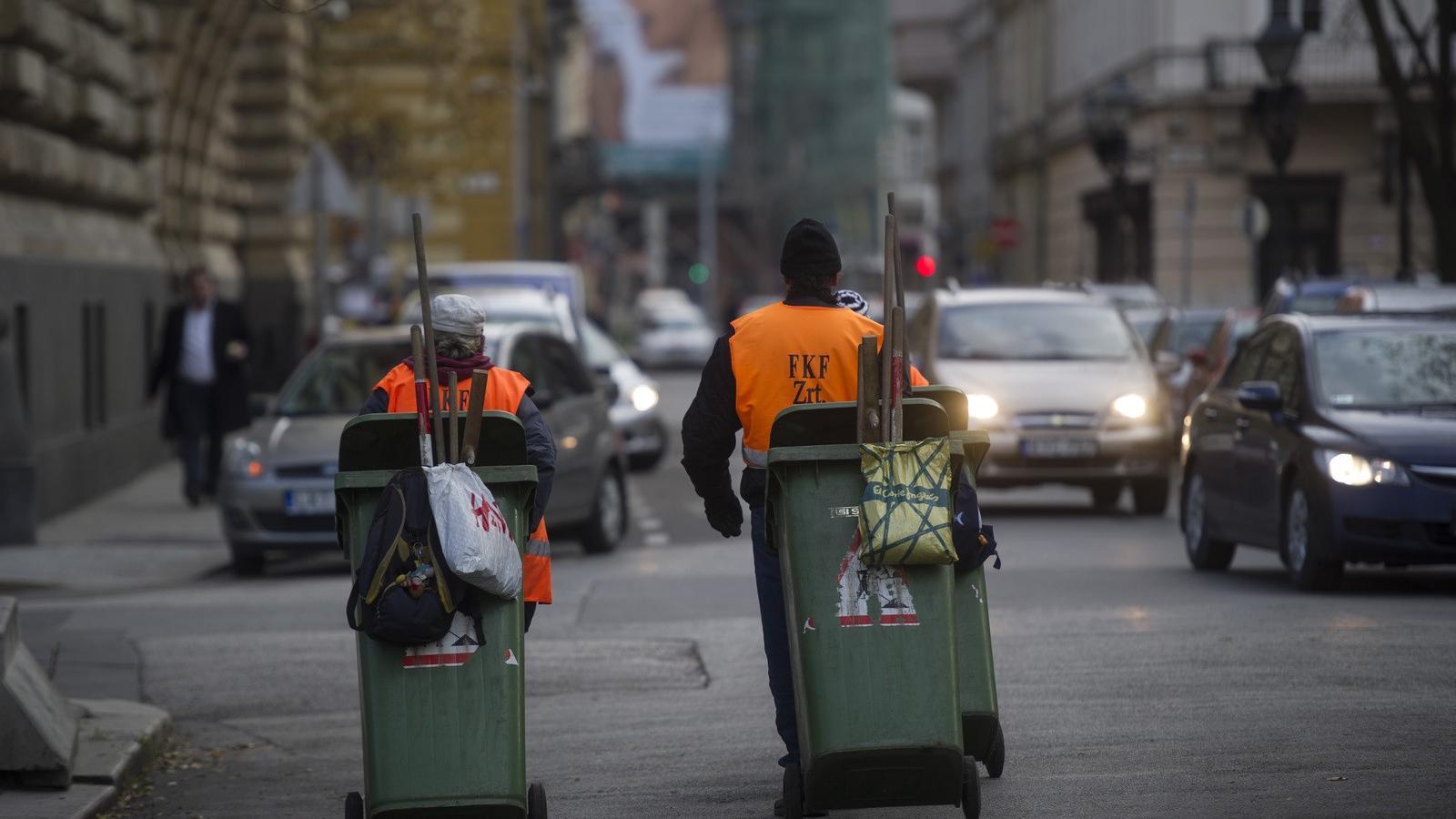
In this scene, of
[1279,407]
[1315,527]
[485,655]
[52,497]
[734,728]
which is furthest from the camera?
[52,497]

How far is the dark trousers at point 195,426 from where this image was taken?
2130 cm

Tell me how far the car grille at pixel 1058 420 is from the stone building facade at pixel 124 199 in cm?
689

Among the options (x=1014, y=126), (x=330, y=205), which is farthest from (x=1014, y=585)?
(x=1014, y=126)

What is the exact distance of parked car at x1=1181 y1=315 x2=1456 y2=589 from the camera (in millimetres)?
12414

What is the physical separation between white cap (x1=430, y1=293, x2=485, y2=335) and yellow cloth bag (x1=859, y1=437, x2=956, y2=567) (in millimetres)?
1718

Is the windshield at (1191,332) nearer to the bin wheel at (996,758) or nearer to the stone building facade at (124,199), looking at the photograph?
the stone building facade at (124,199)

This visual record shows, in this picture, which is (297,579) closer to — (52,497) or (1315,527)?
(52,497)

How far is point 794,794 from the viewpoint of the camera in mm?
7062

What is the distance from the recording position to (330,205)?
2395cm

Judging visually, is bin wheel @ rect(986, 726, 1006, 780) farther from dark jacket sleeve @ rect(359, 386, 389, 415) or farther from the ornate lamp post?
the ornate lamp post

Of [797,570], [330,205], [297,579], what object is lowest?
[297,579]

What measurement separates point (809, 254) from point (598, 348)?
61.3 ft

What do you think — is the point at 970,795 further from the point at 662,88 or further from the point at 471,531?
the point at 662,88

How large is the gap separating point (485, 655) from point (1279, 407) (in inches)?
300
